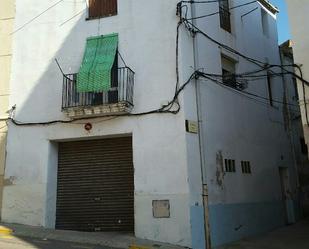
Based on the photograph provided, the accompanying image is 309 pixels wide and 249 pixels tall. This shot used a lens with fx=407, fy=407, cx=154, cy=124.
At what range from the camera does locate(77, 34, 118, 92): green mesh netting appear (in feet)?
37.0

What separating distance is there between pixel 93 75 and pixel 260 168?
23.0 feet

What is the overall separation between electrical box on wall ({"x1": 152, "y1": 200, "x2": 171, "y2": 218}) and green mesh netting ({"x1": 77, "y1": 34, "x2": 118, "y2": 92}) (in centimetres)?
339

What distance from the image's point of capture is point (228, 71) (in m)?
14.0

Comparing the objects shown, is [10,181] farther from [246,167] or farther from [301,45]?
[301,45]

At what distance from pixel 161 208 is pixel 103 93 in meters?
3.72

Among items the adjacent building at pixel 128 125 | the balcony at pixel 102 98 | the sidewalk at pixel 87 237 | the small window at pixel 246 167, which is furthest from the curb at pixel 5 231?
the small window at pixel 246 167

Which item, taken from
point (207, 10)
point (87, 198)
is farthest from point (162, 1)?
A: point (87, 198)

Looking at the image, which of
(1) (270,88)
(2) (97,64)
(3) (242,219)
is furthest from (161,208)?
(1) (270,88)

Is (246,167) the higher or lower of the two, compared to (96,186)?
higher

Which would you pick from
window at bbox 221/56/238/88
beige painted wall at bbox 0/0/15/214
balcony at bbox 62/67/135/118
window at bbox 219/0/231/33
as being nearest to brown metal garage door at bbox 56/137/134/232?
balcony at bbox 62/67/135/118

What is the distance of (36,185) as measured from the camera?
1191 cm

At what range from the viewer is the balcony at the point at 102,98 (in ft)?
36.8

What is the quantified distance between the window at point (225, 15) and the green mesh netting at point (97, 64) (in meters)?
4.25

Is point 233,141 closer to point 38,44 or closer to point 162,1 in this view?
point 162,1
